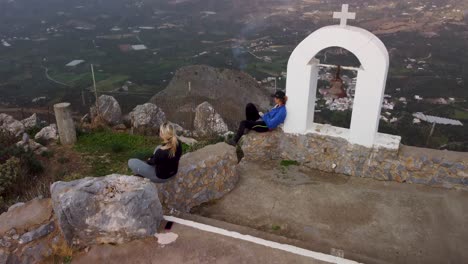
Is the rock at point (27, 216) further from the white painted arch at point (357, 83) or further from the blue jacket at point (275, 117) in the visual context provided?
the white painted arch at point (357, 83)

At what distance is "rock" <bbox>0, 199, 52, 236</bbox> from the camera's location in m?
4.11

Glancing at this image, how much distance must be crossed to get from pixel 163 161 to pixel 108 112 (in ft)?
29.8

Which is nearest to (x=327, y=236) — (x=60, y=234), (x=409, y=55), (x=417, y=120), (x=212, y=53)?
(x=60, y=234)

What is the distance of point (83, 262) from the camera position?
392cm

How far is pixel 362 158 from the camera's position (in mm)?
6160

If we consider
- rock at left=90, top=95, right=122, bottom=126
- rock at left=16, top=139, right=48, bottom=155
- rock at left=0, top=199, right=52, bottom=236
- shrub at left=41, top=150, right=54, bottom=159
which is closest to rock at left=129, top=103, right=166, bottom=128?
rock at left=90, top=95, right=122, bottom=126

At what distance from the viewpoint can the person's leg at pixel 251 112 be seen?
6676 mm

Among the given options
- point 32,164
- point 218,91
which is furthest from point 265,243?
point 218,91

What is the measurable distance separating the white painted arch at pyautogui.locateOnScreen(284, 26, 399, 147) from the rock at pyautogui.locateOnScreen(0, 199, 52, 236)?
4025mm

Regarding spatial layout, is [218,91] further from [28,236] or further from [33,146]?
[28,236]

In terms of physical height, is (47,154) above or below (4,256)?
below

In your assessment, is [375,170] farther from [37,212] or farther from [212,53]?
[212,53]

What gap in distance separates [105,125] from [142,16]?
8900 cm

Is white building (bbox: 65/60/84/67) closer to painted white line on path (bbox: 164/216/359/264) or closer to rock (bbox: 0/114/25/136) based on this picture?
rock (bbox: 0/114/25/136)
